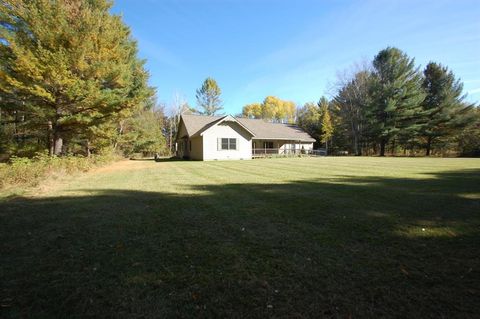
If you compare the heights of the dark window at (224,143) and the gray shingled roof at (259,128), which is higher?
the gray shingled roof at (259,128)

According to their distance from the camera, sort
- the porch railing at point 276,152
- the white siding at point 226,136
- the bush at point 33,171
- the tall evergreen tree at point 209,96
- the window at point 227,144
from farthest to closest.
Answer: the tall evergreen tree at point 209,96, the porch railing at point 276,152, the window at point 227,144, the white siding at point 226,136, the bush at point 33,171

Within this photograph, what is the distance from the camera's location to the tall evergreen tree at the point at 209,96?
174ft

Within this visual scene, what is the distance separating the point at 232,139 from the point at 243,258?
77.0 feet

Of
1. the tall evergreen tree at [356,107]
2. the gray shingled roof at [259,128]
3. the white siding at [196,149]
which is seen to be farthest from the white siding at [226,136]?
the tall evergreen tree at [356,107]

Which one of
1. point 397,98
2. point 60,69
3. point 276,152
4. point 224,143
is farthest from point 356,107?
point 60,69

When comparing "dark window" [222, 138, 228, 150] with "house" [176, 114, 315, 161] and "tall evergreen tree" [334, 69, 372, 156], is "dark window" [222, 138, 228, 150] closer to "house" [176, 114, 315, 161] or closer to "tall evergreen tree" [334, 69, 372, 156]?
"house" [176, 114, 315, 161]

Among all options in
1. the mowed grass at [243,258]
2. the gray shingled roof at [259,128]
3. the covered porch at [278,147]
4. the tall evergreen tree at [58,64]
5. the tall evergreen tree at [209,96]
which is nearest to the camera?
the mowed grass at [243,258]

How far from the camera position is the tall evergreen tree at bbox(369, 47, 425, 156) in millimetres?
33719

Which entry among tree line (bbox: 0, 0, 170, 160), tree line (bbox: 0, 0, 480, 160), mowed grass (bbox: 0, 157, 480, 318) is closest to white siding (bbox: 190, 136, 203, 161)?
tree line (bbox: 0, 0, 480, 160)

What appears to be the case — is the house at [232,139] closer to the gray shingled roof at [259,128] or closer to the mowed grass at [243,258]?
the gray shingled roof at [259,128]

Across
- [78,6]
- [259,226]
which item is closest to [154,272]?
[259,226]

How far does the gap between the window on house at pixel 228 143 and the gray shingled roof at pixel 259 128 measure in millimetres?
2407

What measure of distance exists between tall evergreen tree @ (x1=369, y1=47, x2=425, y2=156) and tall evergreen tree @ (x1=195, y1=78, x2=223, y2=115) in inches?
1185

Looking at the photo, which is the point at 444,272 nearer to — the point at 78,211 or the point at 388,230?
the point at 388,230
